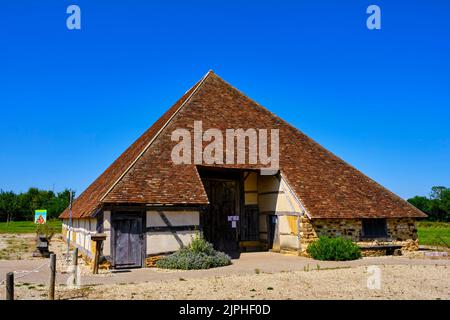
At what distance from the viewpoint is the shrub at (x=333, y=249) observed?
1567 centimetres

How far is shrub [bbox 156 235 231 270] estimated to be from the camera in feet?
44.9

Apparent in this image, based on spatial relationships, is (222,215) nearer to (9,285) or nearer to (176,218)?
(176,218)

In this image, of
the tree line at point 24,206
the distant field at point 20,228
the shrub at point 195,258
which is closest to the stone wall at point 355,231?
the shrub at point 195,258

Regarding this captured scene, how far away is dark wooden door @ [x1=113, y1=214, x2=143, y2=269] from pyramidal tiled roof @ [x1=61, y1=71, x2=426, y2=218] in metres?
0.75

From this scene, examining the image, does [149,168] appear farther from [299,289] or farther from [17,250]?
[17,250]

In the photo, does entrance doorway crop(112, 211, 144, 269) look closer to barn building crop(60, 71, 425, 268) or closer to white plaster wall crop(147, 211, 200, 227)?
barn building crop(60, 71, 425, 268)

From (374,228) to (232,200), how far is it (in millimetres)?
6388

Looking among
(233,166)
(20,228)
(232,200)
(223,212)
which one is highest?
(233,166)

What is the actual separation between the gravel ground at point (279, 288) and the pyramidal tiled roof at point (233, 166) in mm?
4277

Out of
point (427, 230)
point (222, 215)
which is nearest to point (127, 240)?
point (222, 215)

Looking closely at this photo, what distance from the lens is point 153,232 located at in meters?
14.5

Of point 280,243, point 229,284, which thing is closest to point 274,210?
point 280,243

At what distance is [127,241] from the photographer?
14.1 meters

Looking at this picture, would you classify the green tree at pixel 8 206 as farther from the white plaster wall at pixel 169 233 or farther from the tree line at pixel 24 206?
the white plaster wall at pixel 169 233
